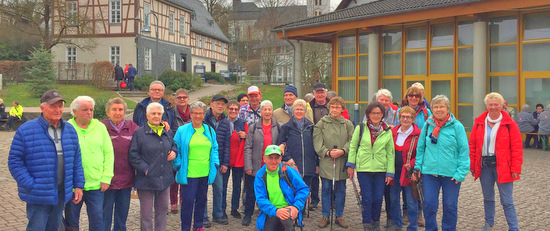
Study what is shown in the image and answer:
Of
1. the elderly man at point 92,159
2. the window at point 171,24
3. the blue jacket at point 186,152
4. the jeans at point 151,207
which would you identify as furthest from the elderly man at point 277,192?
the window at point 171,24

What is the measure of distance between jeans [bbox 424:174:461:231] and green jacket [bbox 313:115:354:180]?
113 cm

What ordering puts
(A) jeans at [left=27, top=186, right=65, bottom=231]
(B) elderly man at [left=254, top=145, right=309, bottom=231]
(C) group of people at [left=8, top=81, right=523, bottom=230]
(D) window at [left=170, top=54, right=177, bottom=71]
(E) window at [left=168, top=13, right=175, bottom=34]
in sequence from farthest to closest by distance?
(D) window at [left=170, top=54, right=177, bottom=71], (E) window at [left=168, top=13, right=175, bottom=34], (B) elderly man at [left=254, top=145, right=309, bottom=231], (C) group of people at [left=8, top=81, right=523, bottom=230], (A) jeans at [left=27, top=186, right=65, bottom=231]

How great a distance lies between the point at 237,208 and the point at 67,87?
2551 cm

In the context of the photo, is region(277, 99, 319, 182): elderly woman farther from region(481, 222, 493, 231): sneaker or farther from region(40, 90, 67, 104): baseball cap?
region(40, 90, 67, 104): baseball cap

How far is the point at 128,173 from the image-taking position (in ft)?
17.1

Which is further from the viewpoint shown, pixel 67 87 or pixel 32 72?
pixel 67 87

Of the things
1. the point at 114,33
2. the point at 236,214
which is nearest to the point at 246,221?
the point at 236,214

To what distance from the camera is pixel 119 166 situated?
5.18 meters

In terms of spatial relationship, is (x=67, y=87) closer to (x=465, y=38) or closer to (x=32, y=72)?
(x=32, y=72)

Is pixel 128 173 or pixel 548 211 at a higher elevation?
pixel 128 173

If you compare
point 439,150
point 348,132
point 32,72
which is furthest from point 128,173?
point 32,72

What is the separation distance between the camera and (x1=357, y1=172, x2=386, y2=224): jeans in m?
5.91

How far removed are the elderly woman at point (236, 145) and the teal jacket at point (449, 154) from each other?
2.55m

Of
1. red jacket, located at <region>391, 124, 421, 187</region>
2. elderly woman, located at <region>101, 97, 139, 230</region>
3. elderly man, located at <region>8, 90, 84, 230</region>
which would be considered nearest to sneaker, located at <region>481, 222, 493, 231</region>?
red jacket, located at <region>391, 124, 421, 187</region>
